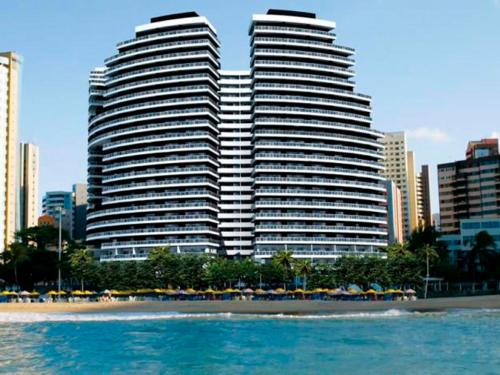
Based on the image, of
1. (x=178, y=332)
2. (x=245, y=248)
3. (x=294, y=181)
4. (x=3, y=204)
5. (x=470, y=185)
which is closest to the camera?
(x=178, y=332)

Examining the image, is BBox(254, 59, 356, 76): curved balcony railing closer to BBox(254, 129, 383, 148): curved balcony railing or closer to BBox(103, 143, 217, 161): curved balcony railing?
BBox(254, 129, 383, 148): curved balcony railing

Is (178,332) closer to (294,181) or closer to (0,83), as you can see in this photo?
(294,181)

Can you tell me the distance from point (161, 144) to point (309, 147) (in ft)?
114

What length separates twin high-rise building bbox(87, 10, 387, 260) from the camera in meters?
145

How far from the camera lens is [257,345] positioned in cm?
5397

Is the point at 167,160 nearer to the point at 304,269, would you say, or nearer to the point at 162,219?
the point at 162,219

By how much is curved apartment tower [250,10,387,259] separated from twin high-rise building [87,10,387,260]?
10.7 inches

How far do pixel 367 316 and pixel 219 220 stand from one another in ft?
254

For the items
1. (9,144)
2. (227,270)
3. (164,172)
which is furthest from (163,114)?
(9,144)

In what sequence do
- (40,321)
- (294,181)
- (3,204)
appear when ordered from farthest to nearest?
(3,204) → (294,181) → (40,321)

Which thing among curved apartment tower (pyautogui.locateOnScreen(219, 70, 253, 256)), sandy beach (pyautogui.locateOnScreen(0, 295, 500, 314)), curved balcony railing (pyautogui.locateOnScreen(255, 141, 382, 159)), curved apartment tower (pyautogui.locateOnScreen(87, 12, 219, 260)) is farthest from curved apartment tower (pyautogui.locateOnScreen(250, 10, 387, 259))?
sandy beach (pyautogui.locateOnScreen(0, 295, 500, 314))

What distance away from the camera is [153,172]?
149 metres

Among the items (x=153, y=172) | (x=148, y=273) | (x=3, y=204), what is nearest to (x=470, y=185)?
(x=153, y=172)

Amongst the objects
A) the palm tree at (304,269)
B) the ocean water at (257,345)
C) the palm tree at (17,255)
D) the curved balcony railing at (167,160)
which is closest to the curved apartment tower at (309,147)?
the curved balcony railing at (167,160)
